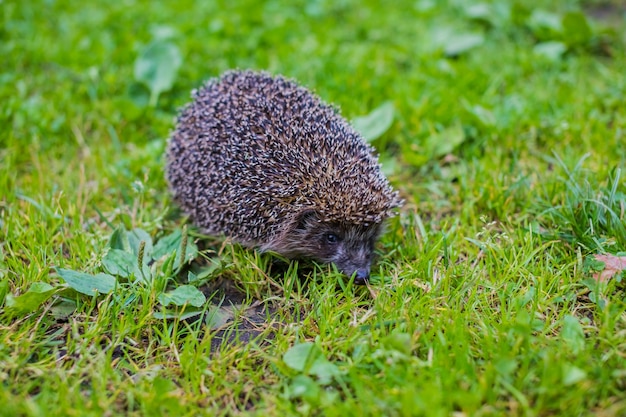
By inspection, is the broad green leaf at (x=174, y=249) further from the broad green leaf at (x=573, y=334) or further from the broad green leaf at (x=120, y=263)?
the broad green leaf at (x=573, y=334)

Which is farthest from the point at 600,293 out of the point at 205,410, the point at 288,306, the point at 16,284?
the point at 16,284

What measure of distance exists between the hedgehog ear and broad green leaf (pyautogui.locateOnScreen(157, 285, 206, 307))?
89 centimetres

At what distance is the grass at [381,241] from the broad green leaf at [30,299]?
11 millimetres

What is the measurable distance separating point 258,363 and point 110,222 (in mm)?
1916

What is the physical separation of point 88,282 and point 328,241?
1631 mm

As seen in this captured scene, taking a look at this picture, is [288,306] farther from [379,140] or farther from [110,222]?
[379,140]

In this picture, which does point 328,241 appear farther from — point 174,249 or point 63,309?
point 63,309

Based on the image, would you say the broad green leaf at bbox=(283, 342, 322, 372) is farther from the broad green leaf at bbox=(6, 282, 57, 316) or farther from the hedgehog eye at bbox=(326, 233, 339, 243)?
the broad green leaf at bbox=(6, 282, 57, 316)

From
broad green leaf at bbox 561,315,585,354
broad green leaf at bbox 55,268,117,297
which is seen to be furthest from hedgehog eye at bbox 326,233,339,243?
broad green leaf at bbox 561,315,585,354

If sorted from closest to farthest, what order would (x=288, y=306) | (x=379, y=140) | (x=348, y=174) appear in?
(x=288, y=306), (x=348, y=174), (x=379, y=140)

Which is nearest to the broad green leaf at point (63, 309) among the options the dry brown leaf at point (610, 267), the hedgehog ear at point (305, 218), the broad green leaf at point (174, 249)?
the broad green leaf at point (174, 249)

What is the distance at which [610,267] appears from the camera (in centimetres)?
357

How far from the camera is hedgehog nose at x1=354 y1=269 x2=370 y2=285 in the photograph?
3924mm

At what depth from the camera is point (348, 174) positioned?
403 centimetres
